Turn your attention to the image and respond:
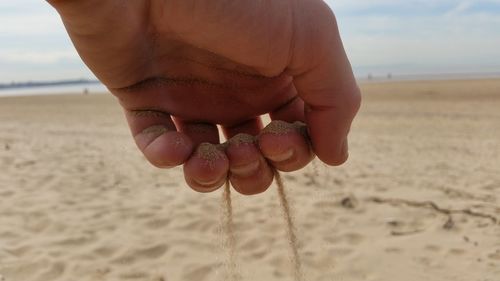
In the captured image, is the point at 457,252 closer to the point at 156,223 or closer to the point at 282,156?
the point at 282,156

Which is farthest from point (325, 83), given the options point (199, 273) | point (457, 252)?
point (457, 252)

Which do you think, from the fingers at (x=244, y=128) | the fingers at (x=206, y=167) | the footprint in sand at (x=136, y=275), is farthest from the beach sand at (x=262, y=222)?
the fingers at (x=206, y=167)

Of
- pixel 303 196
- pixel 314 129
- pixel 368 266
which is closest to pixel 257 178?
pixel 314 129

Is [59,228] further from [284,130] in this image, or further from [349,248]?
[284,130]

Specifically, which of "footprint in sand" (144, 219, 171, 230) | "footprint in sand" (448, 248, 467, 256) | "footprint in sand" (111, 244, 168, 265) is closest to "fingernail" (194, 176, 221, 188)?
"footprint in sand" (111, 244, 168, 265)

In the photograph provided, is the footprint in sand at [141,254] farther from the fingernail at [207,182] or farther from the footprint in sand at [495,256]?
the footprint in sand at [495,256]
